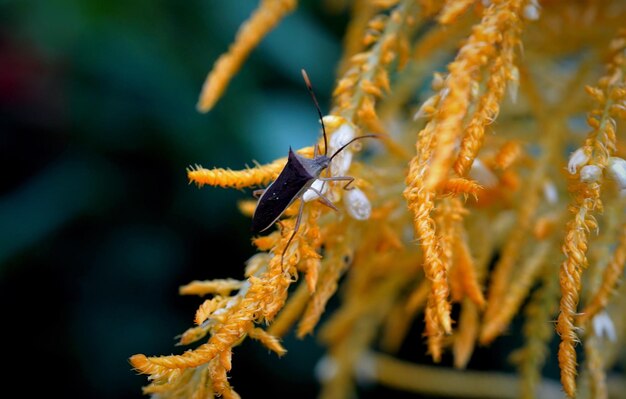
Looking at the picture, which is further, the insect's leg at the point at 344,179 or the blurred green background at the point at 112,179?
the blurred green background at the point at 112,179

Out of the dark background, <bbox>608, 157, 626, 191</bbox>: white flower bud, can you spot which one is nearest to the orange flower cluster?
<bbox>608, 157, 626, 191</bbox>: white flower bud

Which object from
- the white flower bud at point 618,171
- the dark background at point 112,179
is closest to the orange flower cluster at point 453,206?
the white flower bud at point 618,171

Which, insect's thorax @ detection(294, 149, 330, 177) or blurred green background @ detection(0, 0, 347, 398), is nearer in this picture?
insect's thorax @ detection(294, 149, 330, 177)

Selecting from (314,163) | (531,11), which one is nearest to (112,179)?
(314,163)

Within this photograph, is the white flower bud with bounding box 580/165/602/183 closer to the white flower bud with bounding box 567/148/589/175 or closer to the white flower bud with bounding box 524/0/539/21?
the white flower bud with bounding box 567/148/589/175

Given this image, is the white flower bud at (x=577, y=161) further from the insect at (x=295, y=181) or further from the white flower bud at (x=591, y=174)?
the insect at (x=295, y=181)

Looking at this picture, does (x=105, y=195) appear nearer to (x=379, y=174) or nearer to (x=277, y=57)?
(x=277, y=57)
